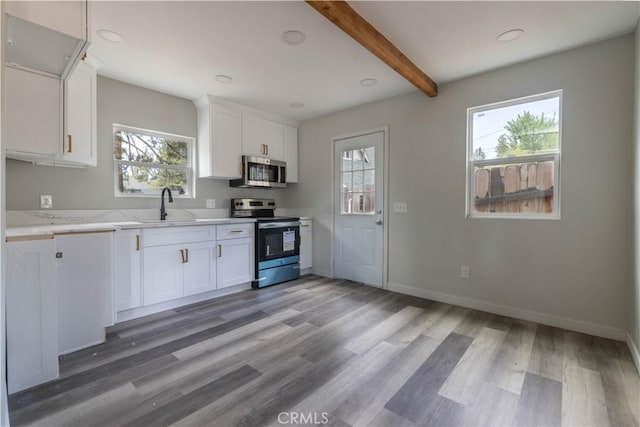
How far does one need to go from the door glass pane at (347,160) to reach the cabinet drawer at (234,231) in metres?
1.54

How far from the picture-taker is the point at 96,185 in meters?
3.05

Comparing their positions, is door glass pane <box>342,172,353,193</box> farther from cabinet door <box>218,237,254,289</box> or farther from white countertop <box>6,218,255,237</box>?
cabinet door <box>218,237,254,289</box>

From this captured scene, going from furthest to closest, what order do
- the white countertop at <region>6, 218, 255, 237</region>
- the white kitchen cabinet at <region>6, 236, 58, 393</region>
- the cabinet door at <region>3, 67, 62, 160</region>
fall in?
the cabinet door at <region>3, 67, 62, 160</region> < the white countertop at <region>6, 218, 255, 237</region> < the white kitchen cabinet at <region>6, 236, 58, 393</region>

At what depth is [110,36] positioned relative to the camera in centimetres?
232

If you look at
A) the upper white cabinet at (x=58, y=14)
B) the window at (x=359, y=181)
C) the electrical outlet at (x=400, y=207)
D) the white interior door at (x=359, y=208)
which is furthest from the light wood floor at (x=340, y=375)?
the upper white cabinet at (x=58, y=14)

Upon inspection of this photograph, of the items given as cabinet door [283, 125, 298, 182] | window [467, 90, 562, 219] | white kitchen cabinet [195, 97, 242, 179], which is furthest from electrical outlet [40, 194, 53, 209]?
window [467, 90, 562, 219]

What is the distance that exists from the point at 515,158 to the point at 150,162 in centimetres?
403

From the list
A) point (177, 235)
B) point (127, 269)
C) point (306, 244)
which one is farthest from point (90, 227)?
point (306, 244)

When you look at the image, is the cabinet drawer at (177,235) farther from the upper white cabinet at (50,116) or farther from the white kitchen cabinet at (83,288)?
the upper white cabinet at (50,116)

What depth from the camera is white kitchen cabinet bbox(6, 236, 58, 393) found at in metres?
1.70

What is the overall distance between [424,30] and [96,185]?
3481mm

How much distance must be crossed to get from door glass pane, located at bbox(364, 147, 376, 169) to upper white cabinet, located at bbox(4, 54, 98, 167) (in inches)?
120

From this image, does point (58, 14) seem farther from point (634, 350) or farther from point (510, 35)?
point (634, 350)

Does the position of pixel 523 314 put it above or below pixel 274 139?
below
